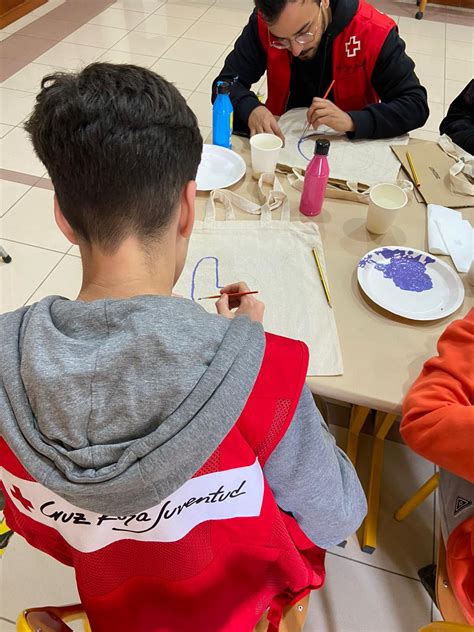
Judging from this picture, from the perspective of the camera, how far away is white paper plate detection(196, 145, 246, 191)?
1480mm

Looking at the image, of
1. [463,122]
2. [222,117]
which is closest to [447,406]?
[222,117]

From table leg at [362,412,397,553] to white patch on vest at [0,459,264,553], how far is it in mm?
1002

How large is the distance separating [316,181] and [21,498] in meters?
1.04

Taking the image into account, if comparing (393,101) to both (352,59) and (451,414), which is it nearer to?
(352,59)

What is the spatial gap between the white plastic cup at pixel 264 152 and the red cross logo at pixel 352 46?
54cm

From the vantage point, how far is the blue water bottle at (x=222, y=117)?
1.51 meters

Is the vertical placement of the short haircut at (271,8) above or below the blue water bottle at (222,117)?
above

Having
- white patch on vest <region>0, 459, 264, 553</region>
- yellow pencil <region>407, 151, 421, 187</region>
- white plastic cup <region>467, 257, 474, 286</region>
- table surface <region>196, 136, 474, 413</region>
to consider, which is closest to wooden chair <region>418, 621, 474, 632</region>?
table surface <region>196, 136, 474, 413</region>

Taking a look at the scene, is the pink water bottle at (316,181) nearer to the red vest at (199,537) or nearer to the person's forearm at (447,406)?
the person's forearm at (447,406)

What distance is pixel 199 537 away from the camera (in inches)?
27.6

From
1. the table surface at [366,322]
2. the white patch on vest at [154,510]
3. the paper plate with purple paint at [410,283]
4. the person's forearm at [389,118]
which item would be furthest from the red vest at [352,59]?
the white patch on vest at [154,510]

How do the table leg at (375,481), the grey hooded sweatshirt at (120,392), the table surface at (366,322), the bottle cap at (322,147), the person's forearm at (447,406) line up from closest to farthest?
the grey hooded sweatshirt at (120,392), the person's forearm at (447,406), the table surface at (366,322), the bottle cap at (322,147), the table leg at (375,481)

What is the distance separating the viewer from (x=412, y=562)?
1.59m

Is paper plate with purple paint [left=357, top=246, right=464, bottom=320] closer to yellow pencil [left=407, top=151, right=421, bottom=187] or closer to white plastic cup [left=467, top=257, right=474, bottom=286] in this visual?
white plastic cup [left=467, top=257, right=474, bottom=286]
